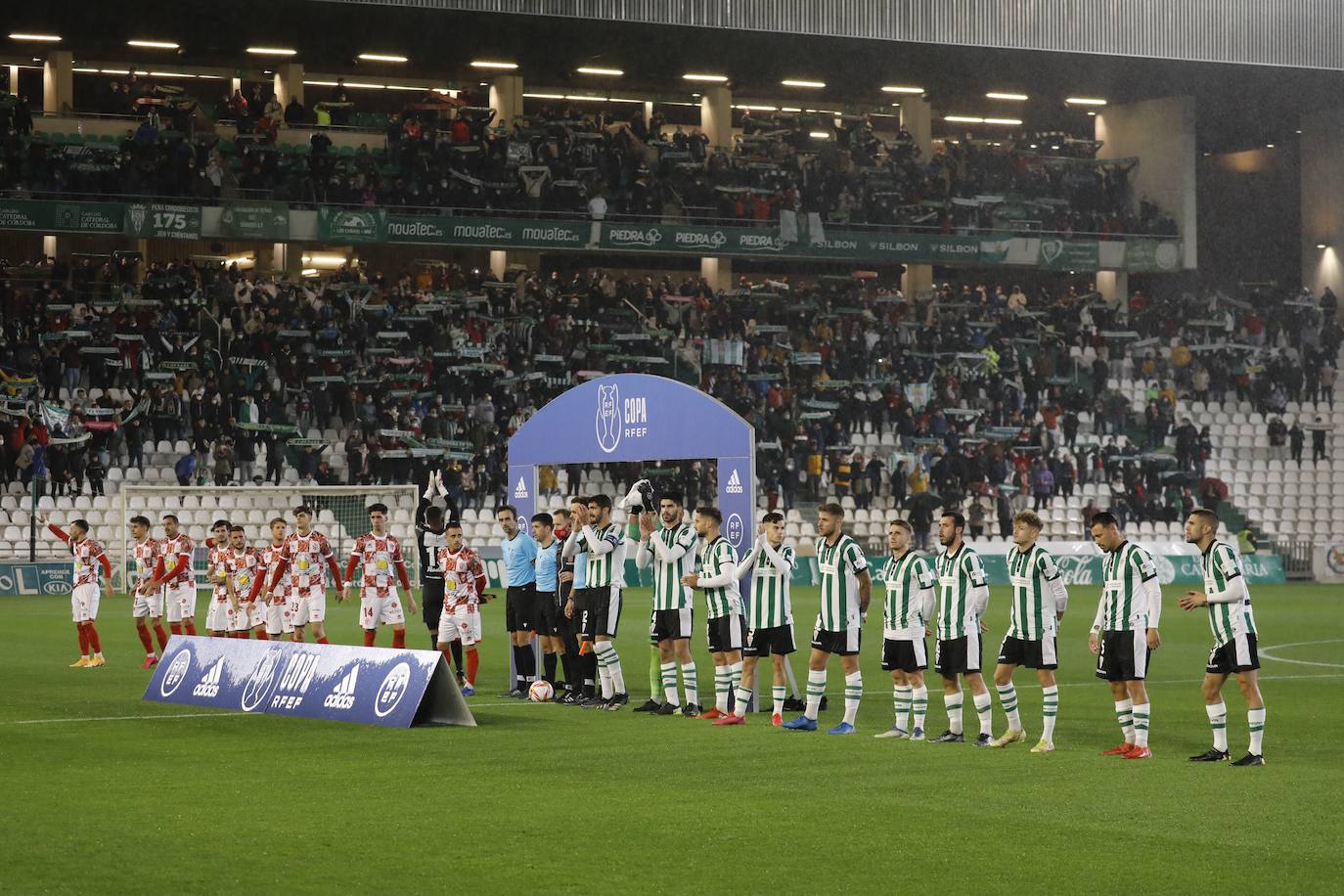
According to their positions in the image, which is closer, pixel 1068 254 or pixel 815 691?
pixel 815 691

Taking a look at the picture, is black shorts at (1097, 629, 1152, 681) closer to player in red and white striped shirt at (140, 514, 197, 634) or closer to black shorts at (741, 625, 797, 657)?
black shorts at (741, 625, 797, 657)

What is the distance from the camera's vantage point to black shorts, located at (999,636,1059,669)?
1477 cm

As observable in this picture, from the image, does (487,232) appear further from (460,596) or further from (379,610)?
(460,596)

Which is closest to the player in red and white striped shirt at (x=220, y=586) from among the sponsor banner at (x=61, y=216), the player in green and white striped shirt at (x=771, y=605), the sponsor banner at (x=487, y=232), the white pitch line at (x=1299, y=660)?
the player in green and white striped shirt at (x=771, y=605)

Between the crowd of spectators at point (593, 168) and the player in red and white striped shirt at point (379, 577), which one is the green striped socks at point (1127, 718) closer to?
the player in red and white striped shirt at point (379, 577)

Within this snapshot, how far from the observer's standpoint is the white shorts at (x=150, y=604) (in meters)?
22.7

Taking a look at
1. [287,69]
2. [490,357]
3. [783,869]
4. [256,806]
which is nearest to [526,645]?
[256,806]

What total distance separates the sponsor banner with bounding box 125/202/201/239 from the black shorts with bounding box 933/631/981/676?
107 ft

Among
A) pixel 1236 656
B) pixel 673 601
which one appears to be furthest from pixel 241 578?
pixel 1236 656

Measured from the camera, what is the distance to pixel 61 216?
1673 inches

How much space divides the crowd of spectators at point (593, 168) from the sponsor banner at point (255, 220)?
2.05 ft

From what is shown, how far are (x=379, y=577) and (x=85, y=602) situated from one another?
13.4 feet

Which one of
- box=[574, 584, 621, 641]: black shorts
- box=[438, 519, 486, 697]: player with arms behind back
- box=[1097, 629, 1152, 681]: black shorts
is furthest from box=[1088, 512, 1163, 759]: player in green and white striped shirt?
box=[438, 519, 486, 697]: player with arms behind back

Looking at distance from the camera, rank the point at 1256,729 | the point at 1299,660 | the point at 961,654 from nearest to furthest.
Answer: the point at 1256,729 → the point at 961,654 → the point at 1299,660
